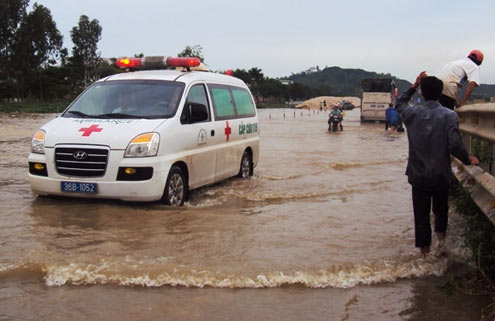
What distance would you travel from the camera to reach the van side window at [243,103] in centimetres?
977

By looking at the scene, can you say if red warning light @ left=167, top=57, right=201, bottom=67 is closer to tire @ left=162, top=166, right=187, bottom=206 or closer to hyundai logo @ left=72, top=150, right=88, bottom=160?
tire @ left=162, top=166, right=187, bottom=206

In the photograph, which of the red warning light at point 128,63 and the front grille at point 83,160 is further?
the red warning light at point 128,63

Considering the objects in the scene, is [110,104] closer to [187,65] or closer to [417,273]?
[187,65]

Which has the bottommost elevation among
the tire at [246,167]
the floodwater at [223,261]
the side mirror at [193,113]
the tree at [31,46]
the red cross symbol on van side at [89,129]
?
the floodwater at [223,261]

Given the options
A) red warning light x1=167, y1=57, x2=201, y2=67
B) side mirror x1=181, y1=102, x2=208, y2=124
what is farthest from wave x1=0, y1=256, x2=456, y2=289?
red warning light x1=167, y1=57, x2=201, y2=67

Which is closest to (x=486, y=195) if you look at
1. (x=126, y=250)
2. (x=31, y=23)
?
(x=126, y=250)

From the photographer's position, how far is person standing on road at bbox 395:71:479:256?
4867 mm

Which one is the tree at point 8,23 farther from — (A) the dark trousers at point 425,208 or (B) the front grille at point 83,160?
(A) the dark trousers at point 425,208

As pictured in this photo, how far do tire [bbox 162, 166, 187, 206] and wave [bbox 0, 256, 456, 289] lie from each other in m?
2.20

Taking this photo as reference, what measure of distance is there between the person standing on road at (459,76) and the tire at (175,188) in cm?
341

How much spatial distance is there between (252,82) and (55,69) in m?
54.9

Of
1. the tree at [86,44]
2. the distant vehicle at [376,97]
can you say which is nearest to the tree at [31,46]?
the tree at [86,44]

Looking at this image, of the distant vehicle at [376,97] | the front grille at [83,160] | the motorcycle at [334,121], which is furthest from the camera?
the distant vehicle at [376,97]

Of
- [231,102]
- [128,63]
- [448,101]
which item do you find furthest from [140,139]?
[448,101]
